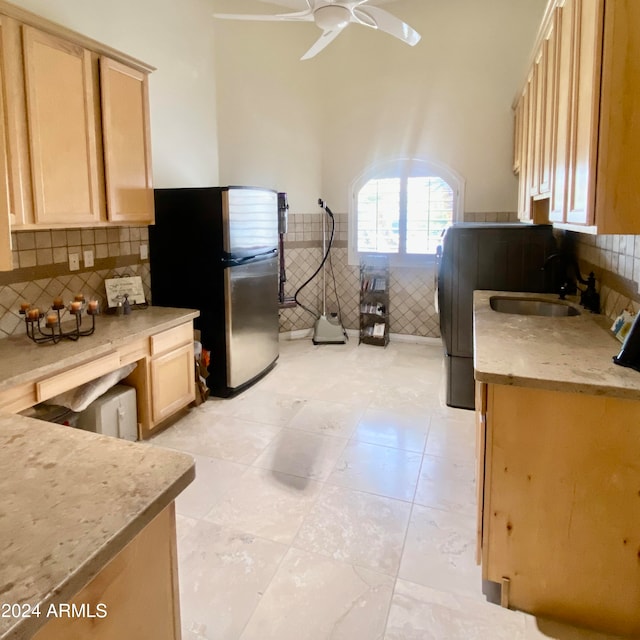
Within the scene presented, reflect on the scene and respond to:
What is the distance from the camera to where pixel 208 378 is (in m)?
3.68

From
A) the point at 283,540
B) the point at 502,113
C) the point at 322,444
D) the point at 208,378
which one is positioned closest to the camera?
the point at 283,540

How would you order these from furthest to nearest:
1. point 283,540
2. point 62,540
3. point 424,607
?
point 283,540, point 424,607, point 62,540

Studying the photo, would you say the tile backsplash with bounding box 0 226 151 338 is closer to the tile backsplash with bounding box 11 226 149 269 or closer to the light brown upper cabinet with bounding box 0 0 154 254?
the tile backsplash with bounding box 11 226 149 269

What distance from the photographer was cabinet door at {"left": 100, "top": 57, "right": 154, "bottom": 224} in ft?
8.89

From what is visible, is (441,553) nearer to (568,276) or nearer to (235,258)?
(568,276)

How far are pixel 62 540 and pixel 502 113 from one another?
4856 millimetres

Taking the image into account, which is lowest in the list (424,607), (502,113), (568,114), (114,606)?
(424,607)

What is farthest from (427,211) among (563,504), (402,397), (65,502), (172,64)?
(65,502)

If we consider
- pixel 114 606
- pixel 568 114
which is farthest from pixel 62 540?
pixel 568 114

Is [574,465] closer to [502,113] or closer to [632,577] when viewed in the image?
[632,577]

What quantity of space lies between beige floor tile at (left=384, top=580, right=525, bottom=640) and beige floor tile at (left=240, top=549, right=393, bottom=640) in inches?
2.1

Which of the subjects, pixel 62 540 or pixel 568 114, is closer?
pixel 62 540

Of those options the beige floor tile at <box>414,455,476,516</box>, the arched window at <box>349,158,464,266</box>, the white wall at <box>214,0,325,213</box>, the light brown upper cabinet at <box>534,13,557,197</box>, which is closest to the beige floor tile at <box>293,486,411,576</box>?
the beige floor tile at <box>414,455,476,516</box>

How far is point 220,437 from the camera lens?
3.05 m
